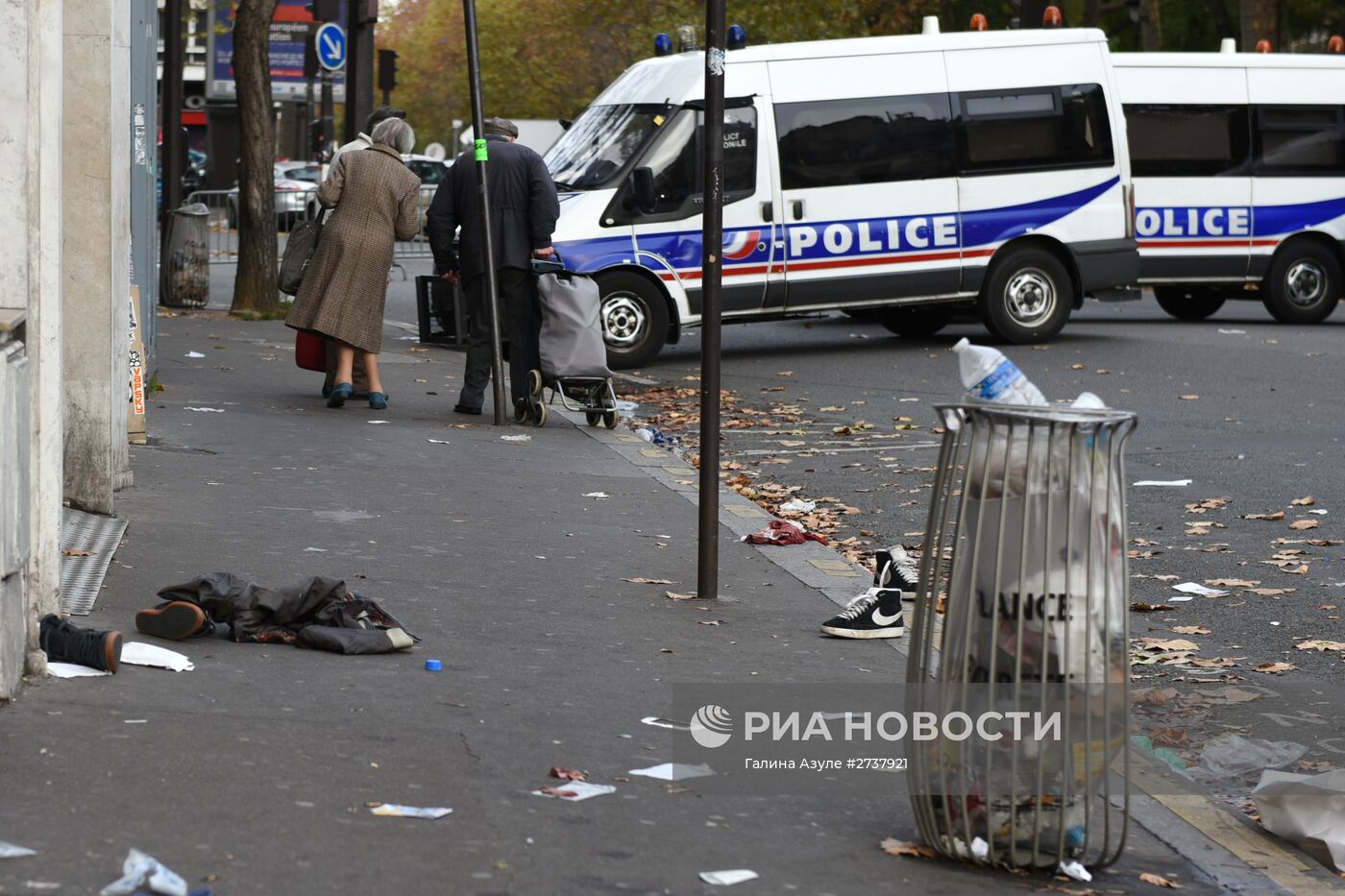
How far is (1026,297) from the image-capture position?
59.8 ft

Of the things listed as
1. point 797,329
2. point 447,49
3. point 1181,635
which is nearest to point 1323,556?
point 1181,635

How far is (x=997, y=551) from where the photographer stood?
3949 millimetres

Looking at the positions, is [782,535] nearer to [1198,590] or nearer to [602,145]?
[1198,590]

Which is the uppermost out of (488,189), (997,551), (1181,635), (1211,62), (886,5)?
(886,5)

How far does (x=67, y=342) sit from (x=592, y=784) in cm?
415

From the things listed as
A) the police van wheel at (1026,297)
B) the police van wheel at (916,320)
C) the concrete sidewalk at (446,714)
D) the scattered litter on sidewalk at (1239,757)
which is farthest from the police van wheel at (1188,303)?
the scattered litter on sidewalk at (1239,757)

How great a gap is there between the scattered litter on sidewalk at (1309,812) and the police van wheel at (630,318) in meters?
11.9

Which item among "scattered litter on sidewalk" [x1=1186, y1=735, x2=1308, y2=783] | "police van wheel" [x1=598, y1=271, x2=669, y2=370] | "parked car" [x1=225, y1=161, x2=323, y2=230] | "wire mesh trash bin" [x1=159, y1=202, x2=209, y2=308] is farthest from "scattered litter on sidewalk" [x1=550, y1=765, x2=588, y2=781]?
"parked car" [x1=225, y1=161, x2=323, y2=230]

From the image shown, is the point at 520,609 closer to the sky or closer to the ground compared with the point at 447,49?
closer to the ground

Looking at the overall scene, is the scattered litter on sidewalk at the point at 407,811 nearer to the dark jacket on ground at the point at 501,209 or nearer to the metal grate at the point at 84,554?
the metal grate at the point at 84,554

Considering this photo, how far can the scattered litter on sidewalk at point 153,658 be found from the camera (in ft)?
17.3

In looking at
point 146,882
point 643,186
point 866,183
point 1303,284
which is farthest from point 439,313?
point 146,882

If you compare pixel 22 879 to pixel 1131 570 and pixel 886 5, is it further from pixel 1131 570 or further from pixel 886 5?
pixel 886 5

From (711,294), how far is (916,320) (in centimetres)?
1289
